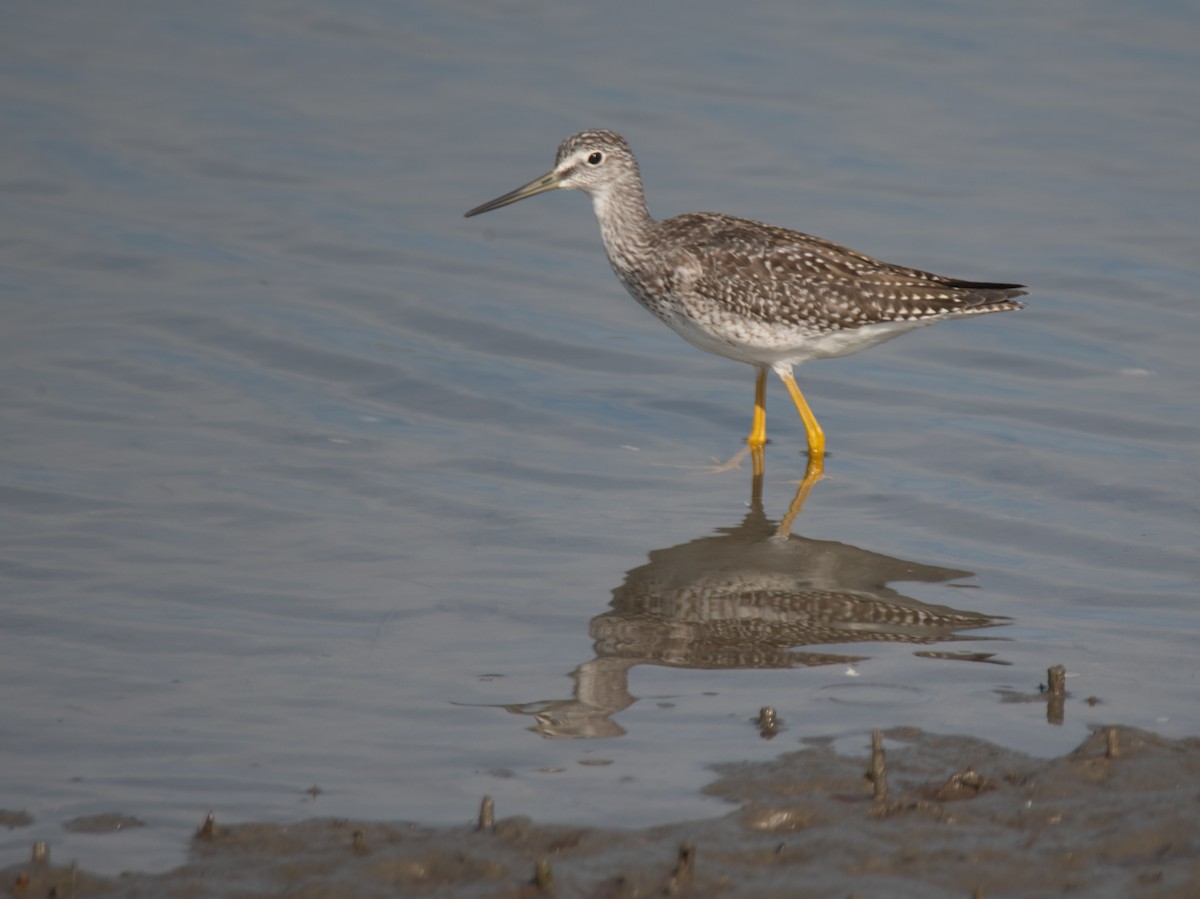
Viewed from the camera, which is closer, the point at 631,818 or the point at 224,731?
the point at 631,818

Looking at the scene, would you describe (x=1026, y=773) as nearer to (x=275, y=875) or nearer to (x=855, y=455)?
(x=275, y=875)

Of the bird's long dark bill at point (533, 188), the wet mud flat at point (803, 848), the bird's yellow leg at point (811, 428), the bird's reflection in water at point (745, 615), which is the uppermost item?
the bird's long dark bill at point (533, 188)

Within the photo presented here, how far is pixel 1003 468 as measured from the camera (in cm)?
989

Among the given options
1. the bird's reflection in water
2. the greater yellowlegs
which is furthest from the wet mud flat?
the greater yellowlegs

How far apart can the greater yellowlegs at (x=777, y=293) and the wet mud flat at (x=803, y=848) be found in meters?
4.82

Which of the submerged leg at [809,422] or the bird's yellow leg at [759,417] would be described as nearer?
the submerged leg at [809,422]

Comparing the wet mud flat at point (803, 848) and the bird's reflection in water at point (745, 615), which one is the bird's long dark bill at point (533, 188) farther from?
the wet mud flat at point (803, 848)

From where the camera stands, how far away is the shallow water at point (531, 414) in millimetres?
6375

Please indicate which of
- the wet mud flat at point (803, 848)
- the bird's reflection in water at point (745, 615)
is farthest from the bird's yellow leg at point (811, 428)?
the wet mud flat at point (803, 848)

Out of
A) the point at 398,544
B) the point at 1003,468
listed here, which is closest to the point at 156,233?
the point at 398,544

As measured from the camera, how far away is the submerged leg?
10.2 metres

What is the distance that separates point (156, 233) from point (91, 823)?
898 centimetres

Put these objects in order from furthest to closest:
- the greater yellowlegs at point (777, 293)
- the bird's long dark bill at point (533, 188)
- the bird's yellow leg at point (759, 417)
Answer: the bird's long dark bill at point (533, 188) → the bird's yellow leg at point (759, 417) → the greater yellowlegs at point (777, 293)

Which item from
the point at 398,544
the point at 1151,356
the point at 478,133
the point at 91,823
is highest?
the point at 478,133
